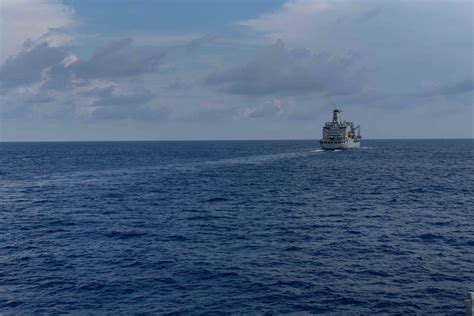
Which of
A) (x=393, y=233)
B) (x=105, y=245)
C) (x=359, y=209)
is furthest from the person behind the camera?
(x=359, y=209)

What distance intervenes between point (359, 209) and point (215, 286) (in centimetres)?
3619

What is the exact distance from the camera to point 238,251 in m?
41.3

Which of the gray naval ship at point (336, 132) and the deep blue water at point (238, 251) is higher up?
the gray naval ship at point (336, 132)

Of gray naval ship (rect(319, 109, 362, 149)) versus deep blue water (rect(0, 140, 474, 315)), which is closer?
deep blue water (rect(0, 140, 474, 315))

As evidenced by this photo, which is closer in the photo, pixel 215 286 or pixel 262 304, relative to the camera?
pixel 262 304

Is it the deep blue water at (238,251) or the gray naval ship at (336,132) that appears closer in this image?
the deep blue water at (238,251)

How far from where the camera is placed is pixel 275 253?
133ft

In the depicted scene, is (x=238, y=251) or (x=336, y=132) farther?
(x=336, y=132)

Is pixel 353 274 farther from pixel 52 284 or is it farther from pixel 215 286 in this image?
pixel 52 284

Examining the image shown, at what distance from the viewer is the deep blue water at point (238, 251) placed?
97.9 feet

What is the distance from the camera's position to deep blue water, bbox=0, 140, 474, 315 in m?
29.8

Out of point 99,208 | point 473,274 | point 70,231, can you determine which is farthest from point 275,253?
point 99,208

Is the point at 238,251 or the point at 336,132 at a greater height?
the point at 336,132

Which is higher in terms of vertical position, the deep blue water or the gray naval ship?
the gray naval ship
